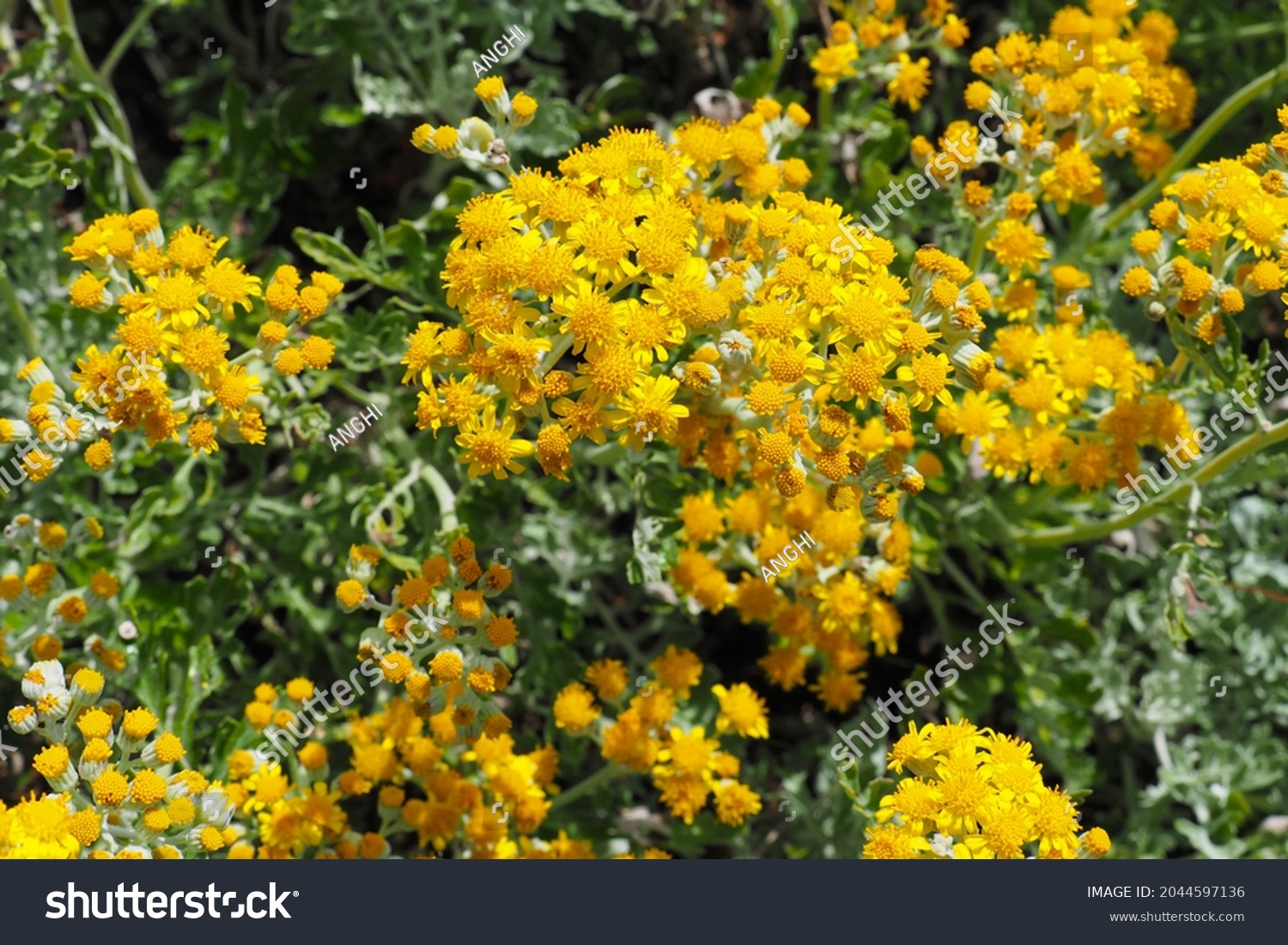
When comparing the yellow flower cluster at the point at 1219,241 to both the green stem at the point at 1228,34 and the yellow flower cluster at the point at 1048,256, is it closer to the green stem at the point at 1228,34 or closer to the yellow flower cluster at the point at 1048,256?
the yellow flower cluster at the point at 1048,256

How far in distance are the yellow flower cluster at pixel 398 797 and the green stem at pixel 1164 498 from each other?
6.99 ft

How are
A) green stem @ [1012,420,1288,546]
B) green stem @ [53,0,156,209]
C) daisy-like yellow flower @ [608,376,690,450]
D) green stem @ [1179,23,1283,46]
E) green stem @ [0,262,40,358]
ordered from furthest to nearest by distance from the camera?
green stem @ [1179,23,1283,46] → green stem @ [53,0,156,209] → green stem @ [0,262,40,358] → green stem @ [1012,420,1288,546] → daisy-like yellow flower @ [608,376,690,450]

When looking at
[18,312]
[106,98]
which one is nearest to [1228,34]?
[106,98]

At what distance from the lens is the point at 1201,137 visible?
520 centimetres

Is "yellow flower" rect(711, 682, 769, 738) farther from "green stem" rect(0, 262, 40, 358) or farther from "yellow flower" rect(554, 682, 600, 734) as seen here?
"green stem" rect(0, 262, 40, 358)

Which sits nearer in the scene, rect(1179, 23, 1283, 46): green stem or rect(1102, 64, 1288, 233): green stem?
rect(1102, 64, 1288, 233): green stem

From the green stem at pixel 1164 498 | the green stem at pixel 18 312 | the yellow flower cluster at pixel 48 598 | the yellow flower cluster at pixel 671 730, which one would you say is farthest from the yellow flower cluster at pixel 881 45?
the yellow flower cluster at pixel 48 598

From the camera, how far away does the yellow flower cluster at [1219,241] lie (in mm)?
4094

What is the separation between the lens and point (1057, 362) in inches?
182

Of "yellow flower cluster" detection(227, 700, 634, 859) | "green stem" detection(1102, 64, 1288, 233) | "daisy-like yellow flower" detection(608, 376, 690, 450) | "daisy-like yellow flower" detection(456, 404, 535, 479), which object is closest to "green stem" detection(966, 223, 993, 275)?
"green stem" detection(1102, 64, 1288, 233)

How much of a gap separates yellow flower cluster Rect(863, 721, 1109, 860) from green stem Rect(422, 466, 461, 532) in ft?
5.62

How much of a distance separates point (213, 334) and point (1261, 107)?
499 centimetres

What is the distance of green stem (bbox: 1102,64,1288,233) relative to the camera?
495 cm
